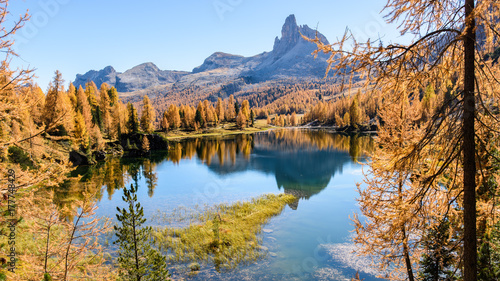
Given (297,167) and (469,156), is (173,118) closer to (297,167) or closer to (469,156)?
(297,167)

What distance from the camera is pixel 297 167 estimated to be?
172 feet

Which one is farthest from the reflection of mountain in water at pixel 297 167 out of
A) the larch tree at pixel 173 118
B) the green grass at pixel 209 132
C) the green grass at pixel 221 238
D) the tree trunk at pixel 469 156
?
the larch tree at pixel 173 118

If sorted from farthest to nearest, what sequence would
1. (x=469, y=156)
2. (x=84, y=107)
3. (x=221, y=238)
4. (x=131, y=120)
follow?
(x=131, y=120), (x=84, y=107), (x=221, y=238), (x=469, y=156)

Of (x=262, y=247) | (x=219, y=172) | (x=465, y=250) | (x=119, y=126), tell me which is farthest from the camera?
(x=119, y=126)

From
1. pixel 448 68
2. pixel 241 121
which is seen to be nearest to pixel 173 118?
pixel 241 121

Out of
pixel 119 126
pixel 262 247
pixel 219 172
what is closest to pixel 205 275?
pixel 262 247

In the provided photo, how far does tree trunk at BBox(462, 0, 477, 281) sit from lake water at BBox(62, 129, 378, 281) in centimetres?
366

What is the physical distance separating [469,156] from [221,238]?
62.5ft

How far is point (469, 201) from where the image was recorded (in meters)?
5.00

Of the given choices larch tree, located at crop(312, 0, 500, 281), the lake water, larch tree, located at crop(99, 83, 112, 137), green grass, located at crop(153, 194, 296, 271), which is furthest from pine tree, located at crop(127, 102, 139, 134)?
larch tree, located at crop(312, 0, 500, 281)

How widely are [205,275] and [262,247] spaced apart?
5406 mm

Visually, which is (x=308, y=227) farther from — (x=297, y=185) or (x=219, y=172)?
(x=219, y=172)

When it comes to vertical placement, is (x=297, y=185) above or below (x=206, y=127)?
below

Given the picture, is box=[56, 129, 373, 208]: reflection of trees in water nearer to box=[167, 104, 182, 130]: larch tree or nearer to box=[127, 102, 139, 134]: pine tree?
box=[127, 102, 139, 134]: pine tree
